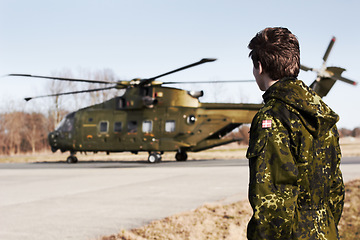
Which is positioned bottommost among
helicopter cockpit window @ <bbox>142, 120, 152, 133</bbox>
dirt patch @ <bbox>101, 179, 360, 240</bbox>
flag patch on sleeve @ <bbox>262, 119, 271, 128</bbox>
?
dirt patch @ <bbox>101, 179, 360, 240</bbox>

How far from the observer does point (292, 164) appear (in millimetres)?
1704

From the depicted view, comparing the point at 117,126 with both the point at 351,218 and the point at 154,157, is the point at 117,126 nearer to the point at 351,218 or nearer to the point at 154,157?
the point at 154,157

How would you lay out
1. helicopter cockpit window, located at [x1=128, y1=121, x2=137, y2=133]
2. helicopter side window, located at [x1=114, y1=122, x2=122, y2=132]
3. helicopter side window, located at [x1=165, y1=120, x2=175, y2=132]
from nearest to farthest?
1. helicopter side window, located at [x1=165, y1=120, x2=175, y2=132]
2. helicopter cockpit window, located at [x1=128, y1=121, x2=137, y2=133]
3. helicopter side window, located at [x1=114, y1=122, x2=122, y2=132]

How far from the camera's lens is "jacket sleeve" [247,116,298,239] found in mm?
1674

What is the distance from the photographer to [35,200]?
8.32 meters

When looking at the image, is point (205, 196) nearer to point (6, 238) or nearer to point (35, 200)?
point (35, 200)

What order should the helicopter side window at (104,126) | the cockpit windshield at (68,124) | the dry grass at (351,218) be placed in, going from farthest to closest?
1. the cockpit windshield at (68,124)
2. the helicopter side window at (104,126)
3. the dry grass at (351,218)

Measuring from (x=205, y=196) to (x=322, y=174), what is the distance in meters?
6.76

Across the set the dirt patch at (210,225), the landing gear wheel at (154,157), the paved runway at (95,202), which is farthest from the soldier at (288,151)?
the landing gear wheel at (154,157)

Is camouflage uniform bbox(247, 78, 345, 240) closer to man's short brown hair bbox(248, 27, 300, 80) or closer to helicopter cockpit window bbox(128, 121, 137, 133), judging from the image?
man's short brown hair bbox(248, 27, 300, 80)

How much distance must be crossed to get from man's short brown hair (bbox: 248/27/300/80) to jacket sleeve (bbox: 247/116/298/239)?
27 centimetres

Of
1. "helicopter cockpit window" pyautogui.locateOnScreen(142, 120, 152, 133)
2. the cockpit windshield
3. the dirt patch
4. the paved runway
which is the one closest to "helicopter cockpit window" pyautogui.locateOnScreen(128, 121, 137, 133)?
"helicopter cockpit window" pyautogui.locateOnScreen(142, 120, 152, 133)

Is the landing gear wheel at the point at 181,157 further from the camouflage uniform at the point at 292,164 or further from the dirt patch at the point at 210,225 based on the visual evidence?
the camouflage uniform at the point at 292,164

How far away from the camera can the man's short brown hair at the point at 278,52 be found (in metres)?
1.81
